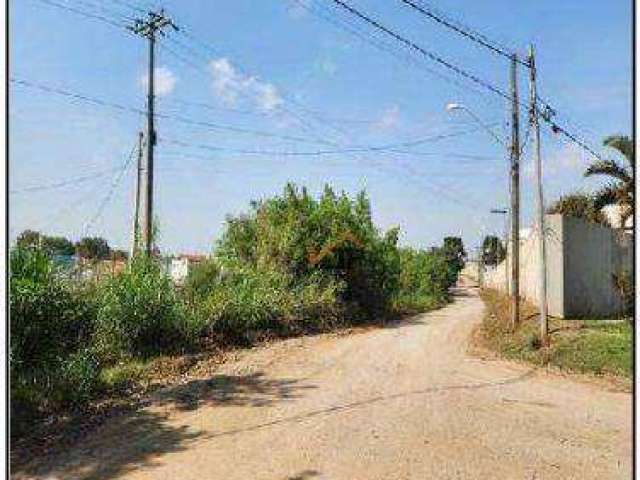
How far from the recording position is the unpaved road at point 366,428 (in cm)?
765

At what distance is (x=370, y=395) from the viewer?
36.5 feet

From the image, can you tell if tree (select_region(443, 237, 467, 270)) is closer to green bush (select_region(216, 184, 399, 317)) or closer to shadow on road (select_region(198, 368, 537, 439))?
green bush (select_region(216, 184, 399, 317))

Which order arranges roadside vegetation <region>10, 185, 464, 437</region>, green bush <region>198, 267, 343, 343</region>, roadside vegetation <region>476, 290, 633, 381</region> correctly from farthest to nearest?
green bush <region>198, 267, 343, 343</region>, roadside vegetation <region>476, 290, 633, 381</region>, roadside vegetation <region>10, 185, 464, 437</region>

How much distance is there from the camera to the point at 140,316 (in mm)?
13953

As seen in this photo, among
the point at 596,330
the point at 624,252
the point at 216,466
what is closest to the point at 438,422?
the point at 216,466

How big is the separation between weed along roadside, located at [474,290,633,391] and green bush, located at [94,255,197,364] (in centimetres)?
654

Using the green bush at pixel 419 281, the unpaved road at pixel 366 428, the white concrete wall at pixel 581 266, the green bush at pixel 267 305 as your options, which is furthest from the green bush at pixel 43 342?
the green bush at pixel 419 281

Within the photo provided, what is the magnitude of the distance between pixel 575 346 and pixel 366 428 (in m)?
6.87

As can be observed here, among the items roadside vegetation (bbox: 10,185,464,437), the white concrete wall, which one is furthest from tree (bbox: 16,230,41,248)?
the white concrete wall

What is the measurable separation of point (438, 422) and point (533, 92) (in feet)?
31.6

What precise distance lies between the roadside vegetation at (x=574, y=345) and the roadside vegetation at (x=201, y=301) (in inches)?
198

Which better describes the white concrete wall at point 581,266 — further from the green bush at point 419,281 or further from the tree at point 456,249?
the tree at point 456,249

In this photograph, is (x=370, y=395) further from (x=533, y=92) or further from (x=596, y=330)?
(x=533, y=92)

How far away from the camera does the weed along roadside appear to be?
1295 centimetres
